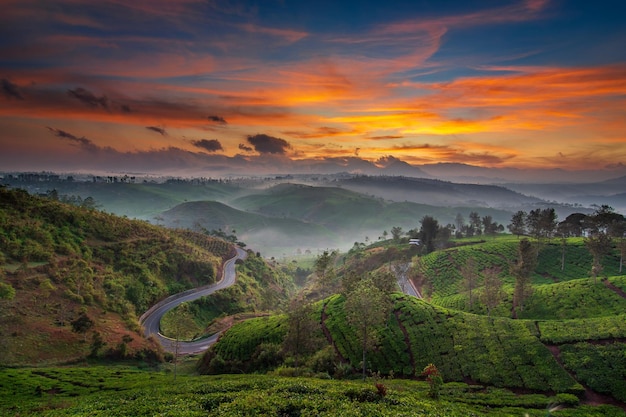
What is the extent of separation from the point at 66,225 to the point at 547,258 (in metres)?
181

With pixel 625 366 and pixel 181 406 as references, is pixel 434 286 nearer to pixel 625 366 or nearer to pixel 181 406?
pixel 625 366

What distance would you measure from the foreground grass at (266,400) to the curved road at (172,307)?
4335cm

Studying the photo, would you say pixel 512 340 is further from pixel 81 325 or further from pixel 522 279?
pixel 81 325

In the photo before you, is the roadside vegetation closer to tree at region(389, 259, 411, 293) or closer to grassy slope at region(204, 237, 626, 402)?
grassy slope at region(204, 237, 626, 402)

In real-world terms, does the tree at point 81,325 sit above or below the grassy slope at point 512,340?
below

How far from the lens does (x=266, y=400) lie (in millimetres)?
29812

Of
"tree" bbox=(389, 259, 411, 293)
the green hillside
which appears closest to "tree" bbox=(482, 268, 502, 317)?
the green hillside

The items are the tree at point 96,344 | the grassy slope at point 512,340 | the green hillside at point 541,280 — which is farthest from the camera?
the green hillside at point 541,280

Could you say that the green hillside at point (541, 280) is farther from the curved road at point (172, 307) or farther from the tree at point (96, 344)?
the tree at point (96, 344)

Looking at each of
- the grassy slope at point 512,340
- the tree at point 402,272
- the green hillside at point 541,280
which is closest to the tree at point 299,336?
the grassy slope at point 512,340

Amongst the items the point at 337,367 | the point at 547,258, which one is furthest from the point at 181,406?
the point at 547,258

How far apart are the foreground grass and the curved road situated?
43.3 metres

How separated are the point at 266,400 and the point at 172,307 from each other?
9702cm

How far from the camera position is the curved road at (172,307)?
293 feet
